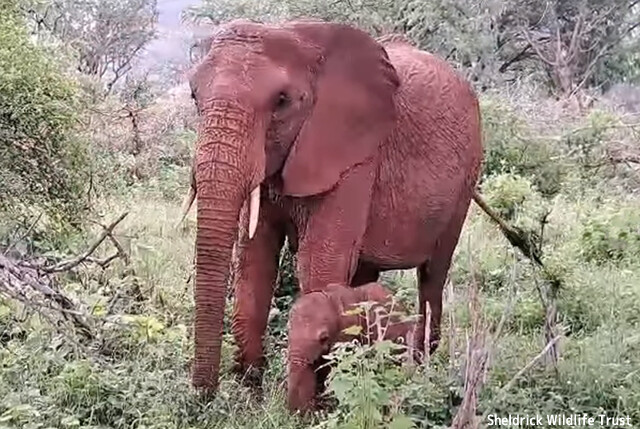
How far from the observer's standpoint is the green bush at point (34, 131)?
712 centimetres

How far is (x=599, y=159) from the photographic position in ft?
44.9

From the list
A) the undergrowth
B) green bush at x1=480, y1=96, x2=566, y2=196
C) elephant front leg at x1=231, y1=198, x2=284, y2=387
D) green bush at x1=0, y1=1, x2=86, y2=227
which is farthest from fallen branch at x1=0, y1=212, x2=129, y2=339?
green bush at x1=480, y1=96, x2=566, y2=196

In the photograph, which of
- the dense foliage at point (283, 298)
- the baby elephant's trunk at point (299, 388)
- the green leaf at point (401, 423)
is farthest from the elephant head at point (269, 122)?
the green leaf at point (401, 423)

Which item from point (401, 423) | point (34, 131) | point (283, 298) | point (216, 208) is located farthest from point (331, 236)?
point (34, 131)

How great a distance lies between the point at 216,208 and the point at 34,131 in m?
2.66

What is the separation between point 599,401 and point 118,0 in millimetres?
26294

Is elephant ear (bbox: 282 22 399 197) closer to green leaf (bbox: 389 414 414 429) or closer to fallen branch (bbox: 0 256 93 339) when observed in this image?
Answer: fallen branch (bbox: 0 256 93 339)

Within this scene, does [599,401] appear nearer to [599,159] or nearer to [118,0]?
[599,159]

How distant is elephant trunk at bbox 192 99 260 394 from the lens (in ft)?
16.9

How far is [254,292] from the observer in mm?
6227

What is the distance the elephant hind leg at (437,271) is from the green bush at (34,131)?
2.46 m

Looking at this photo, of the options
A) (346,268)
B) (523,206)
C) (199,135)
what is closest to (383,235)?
(346,268)

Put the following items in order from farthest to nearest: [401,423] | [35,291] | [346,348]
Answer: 1. [35,291]
2. [346,348]
3. [401,423]

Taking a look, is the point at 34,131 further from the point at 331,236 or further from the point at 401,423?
Answer: the point at 401,423
